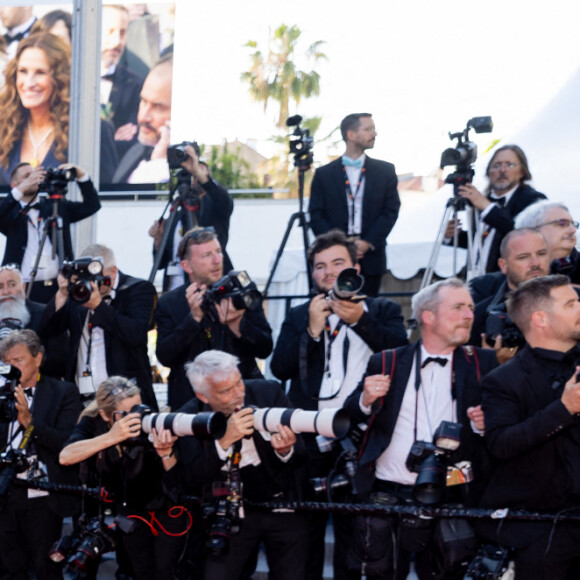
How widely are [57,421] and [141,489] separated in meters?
0.86

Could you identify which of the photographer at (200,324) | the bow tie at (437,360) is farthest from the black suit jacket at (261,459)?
the bow tie at (437,360)

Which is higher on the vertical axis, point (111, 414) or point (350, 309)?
point (350, 309)

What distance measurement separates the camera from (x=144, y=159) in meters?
14.1

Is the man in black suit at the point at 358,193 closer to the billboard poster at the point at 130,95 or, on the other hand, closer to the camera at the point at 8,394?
the camera at the point at 8,394

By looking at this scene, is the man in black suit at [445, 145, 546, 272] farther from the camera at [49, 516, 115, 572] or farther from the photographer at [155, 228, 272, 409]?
the camera at [49, 516, 115, 572]

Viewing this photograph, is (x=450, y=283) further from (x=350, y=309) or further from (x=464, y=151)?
(x=464, y=151)

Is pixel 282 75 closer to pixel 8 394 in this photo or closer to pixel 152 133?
pixel 152 133

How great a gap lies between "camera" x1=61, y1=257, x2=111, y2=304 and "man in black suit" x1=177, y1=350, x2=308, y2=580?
966 millimetres

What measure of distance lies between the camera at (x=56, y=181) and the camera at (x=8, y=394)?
165 cm

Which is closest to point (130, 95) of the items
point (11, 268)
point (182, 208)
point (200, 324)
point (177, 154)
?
point (182, 208)

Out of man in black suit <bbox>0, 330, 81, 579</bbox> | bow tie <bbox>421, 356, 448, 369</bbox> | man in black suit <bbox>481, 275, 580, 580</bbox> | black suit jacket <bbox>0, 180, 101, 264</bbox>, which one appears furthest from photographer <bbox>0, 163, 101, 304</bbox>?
man in black suit <bbox>481, 275, 580, 580</bbox>

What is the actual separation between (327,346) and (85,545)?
1437 mm

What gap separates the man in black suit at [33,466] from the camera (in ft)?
18.0

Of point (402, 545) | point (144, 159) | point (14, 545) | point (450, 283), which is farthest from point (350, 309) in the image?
point (144, 159)
